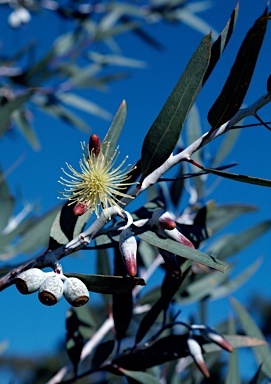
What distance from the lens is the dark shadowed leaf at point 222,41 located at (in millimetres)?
587

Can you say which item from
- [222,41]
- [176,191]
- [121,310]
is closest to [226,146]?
[176,191]

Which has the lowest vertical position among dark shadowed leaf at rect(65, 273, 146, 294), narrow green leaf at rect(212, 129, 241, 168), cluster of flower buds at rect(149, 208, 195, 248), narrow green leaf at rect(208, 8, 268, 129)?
dark shadowed leaf at rect(65, 273, 146, 294)

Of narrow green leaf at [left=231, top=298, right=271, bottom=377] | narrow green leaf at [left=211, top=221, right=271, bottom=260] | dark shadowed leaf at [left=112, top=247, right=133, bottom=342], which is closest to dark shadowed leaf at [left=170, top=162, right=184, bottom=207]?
narrow green leaf at [left=211, top=221, right=271, bottom=260]

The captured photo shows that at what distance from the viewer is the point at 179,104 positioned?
0.54m

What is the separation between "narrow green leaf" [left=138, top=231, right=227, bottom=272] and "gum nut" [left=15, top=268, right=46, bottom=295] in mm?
114

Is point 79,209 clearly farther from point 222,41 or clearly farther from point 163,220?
point 222,41

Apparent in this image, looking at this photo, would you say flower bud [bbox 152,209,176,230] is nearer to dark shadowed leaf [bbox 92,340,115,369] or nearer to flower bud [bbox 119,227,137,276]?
flower bud [bbox 119,227,137,276]

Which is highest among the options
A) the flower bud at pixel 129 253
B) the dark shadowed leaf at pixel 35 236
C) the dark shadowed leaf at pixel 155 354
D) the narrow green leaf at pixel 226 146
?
the narrow green leaf at pixel 226 146

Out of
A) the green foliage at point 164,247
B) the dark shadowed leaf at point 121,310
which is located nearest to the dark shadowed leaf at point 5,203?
the green foliage at point 164,247

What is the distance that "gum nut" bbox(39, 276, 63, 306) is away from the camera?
1.63ft

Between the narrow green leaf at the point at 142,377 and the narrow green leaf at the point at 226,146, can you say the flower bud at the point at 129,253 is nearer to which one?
the narrow green leaf at the point at 142,377

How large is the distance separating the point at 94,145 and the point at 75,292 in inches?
6.2

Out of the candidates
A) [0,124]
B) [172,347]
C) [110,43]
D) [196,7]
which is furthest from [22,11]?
[172,347]

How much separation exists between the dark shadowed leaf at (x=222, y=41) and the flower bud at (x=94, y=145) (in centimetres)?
13
